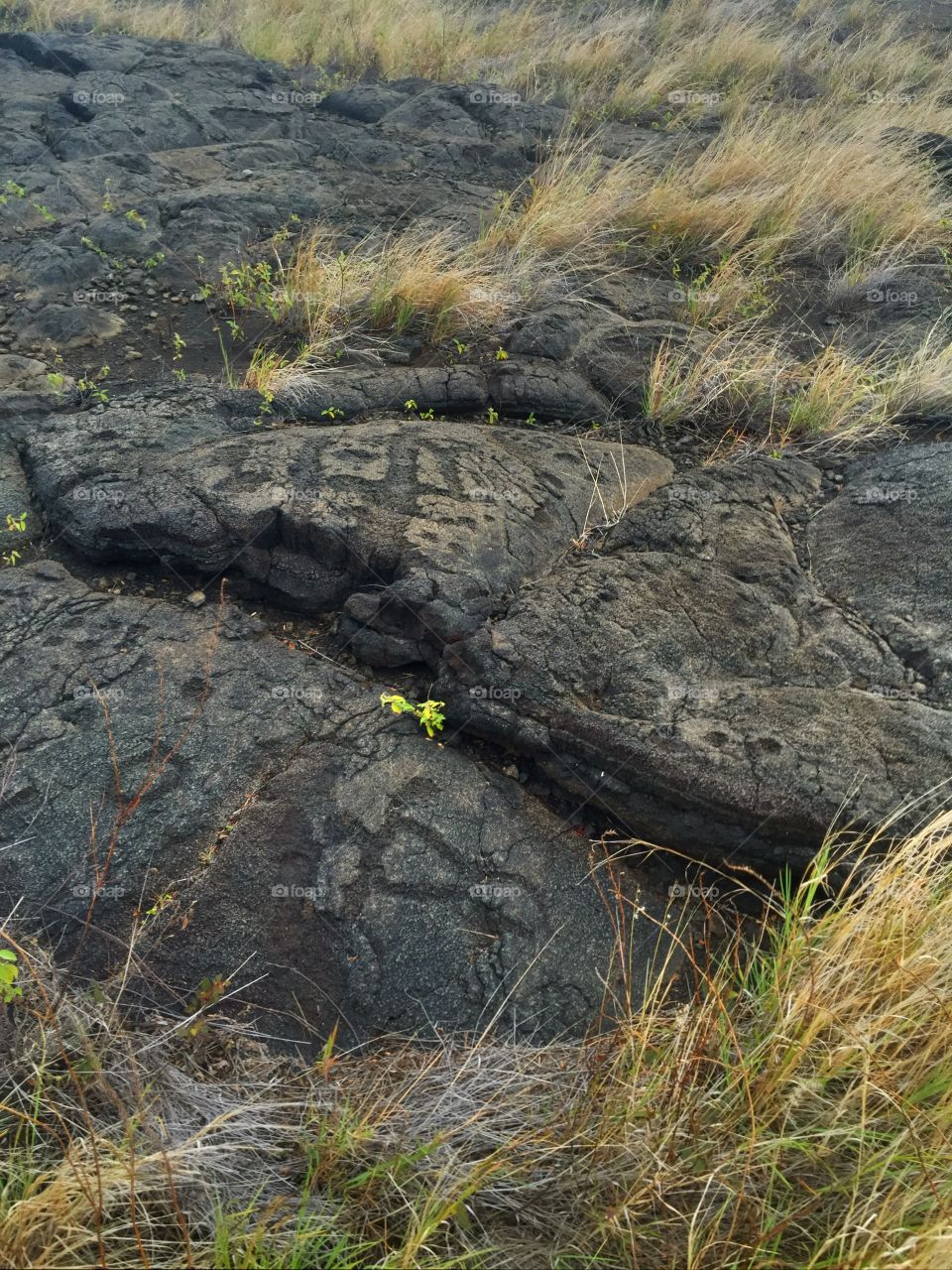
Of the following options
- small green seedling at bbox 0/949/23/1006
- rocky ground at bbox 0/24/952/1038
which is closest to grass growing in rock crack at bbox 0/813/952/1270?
small green seedling at bbox 0/949/23/1006

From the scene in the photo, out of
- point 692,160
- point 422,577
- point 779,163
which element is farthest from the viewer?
point 692,160

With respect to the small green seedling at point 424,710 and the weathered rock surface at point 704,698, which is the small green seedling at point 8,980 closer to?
the small green seedling at point 424,710

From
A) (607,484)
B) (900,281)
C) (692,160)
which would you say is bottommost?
(607,484)

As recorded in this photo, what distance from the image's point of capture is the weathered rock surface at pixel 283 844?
2.06m

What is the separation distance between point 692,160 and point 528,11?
4308mm

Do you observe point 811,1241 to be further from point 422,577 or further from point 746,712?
point 422,577

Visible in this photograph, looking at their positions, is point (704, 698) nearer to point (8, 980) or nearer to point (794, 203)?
point (8, 980)

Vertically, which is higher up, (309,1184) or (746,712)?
(746,712)

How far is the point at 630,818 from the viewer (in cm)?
230

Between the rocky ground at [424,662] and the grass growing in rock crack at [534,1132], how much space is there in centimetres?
20

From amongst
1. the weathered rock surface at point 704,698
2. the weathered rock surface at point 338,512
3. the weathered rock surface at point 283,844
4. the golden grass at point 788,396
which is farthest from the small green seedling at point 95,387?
the golden grass at point 788,396

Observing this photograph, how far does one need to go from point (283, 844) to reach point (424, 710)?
1.73 ft

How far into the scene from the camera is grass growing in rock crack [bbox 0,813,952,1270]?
1460mm

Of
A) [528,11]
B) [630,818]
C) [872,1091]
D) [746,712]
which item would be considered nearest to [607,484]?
[746,712]
